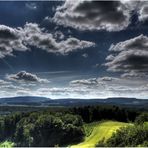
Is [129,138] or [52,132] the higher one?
[52,132]

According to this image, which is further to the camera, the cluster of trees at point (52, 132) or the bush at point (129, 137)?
the cluster of trees at point (52, 132)

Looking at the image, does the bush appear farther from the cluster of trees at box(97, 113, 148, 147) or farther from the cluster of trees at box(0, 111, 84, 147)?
the cluster of trees at box(0, 111, 84, 147)

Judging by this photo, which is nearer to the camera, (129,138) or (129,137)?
(129,138)

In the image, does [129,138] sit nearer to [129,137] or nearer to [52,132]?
[129,137]

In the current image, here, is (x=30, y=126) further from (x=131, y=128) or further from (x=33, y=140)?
(x=131, y=128)

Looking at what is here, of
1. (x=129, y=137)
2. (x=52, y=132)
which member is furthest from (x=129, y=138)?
(x=52, y=132)

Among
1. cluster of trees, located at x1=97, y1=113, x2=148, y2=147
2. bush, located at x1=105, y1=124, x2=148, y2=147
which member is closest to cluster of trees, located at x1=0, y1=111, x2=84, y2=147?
cluster of trees, located at x1=97, y1=113, x2=148, y2=147

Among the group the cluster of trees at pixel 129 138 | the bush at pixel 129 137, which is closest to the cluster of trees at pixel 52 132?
the cluster of trees at pixel 129 138

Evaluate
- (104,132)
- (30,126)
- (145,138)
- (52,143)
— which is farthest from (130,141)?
(30,126)

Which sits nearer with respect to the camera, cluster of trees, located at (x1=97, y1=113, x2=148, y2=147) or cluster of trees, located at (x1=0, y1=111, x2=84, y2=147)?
cluster of trees, located at (x1=97, y1=113, x2=148, y2=147)

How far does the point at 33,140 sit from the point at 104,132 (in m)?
32.9

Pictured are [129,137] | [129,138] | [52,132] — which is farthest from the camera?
[52,132]

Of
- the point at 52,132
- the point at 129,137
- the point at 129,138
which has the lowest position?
the point at 129,138

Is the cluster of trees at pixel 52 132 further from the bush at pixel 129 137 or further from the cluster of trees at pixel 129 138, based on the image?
the bush at pixel 129 137
